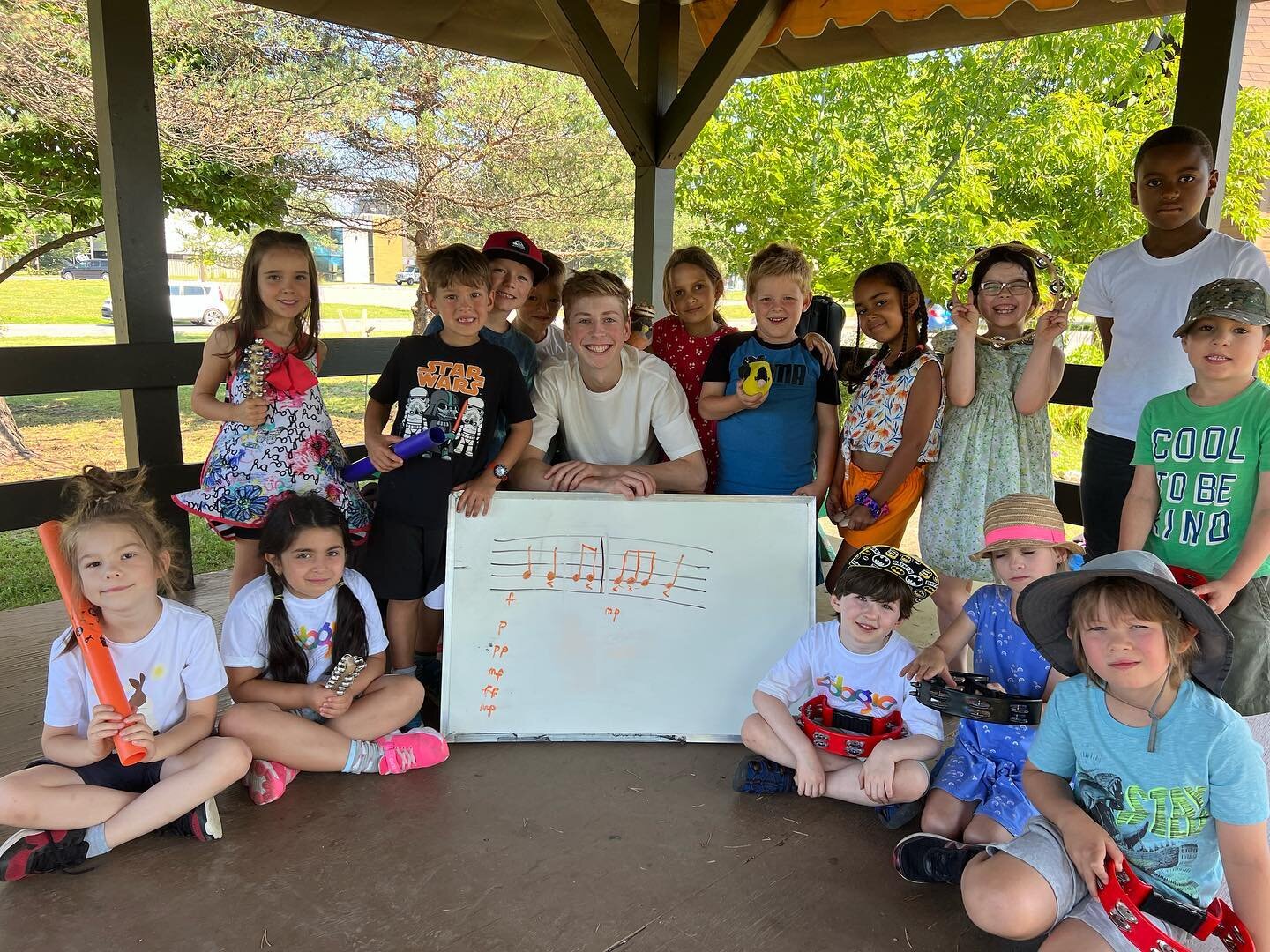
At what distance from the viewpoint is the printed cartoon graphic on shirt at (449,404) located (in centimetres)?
282

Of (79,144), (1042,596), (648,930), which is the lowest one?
(648,930)

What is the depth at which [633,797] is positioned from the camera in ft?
7.98

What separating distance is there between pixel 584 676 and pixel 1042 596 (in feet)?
4.54

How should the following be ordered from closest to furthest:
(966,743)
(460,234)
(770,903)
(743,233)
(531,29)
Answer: (770,903) < (966,743) < (531,29) < (743,233) < (460,234)

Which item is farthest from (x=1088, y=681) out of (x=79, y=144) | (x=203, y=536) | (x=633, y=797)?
(x=79, y=144)

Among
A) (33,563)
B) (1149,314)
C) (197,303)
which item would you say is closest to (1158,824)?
(1149,314)

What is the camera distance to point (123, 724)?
2029 mm

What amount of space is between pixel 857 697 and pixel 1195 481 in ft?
3.24

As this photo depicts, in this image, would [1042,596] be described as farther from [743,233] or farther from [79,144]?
[743,233]

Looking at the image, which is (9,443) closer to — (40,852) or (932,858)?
(40,852)

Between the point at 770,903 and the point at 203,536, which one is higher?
the point at 770,903

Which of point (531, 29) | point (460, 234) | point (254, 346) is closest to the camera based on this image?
point (254, 346)

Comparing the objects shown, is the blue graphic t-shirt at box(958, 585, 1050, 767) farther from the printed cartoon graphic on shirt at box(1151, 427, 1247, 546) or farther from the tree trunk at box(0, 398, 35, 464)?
the tree trunk at box(0, 398, 35, 464)

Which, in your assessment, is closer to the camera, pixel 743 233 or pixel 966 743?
pixel 966 743
